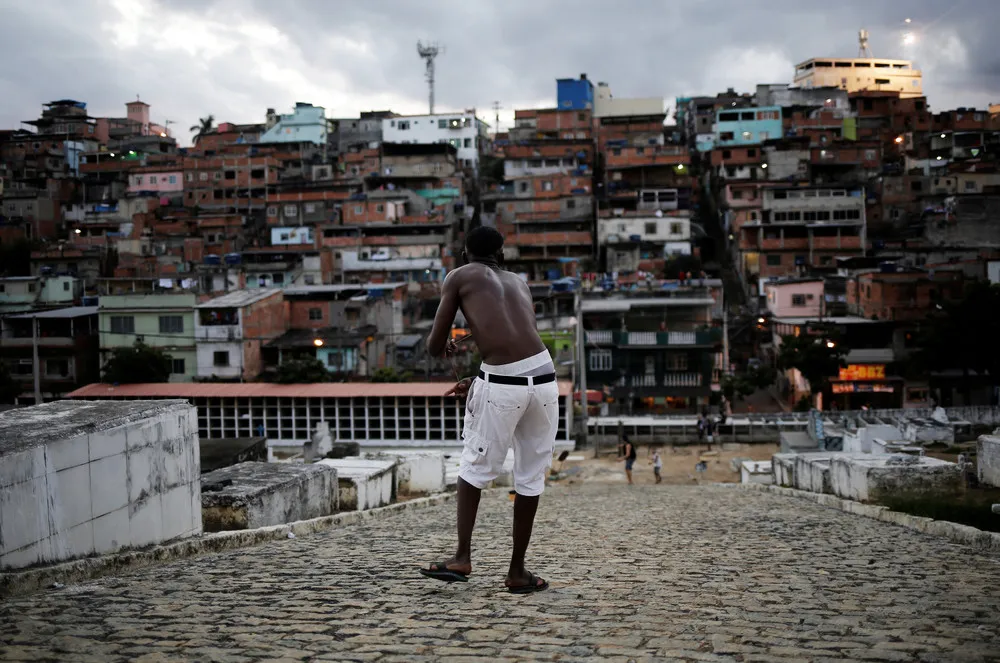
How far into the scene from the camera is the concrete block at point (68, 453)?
6.56m

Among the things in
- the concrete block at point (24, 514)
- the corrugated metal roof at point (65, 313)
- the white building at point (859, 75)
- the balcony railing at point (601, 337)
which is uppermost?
the white building at point (859, 75)

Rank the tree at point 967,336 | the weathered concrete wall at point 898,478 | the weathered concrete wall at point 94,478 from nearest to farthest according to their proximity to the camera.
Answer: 1. the weathered concrete wall at point 94,478
2. the weathered concrete wall at point 898,478
3. the tree at point 967,336

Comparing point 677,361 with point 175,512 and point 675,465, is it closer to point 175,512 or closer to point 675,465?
point 675,465

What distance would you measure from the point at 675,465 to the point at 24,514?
96.8ft

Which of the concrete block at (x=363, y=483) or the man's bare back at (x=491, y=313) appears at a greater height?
the man's bare back at (x=491, y=313)

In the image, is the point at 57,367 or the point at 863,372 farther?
the point at 57,367

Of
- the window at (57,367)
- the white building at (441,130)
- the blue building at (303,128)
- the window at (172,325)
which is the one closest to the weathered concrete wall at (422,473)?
the window at (172,325)

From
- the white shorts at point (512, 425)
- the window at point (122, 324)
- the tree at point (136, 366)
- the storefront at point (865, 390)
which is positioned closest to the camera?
the white shorts at point (512, 425)

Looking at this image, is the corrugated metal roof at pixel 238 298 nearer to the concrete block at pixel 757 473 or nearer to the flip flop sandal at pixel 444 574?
the concrete block at pixel 757 473

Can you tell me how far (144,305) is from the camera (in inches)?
1828

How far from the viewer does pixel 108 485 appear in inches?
288

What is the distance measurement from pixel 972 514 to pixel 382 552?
19.9 ft

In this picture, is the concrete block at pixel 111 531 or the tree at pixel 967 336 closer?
the concrete block at pixel 111 531

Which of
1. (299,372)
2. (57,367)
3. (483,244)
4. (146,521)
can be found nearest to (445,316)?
(483,244)
